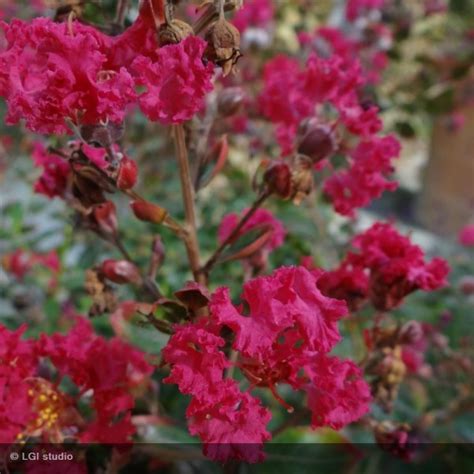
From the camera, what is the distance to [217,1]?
1.83 ft

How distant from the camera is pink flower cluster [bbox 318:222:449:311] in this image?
28.2 inches

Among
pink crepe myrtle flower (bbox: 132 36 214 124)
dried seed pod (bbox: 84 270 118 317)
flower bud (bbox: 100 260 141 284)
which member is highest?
pink crepe myrtle flower (bbox: 132 36 214 124)

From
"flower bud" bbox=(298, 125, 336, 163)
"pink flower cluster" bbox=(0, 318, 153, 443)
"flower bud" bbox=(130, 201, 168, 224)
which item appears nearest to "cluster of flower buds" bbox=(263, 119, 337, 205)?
"flower bud" bbox=(298, 125, 336, 163)

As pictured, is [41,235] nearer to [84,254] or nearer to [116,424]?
[84,254]

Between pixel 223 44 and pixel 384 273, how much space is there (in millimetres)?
307

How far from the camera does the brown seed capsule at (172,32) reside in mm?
533

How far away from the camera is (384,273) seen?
73 cm

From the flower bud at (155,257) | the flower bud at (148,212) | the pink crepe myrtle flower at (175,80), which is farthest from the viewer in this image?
the flower bud at (155,257)

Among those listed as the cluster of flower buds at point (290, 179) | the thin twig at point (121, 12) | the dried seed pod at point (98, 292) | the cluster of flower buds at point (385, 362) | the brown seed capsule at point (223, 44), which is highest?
the thin twig at point (121, 12)

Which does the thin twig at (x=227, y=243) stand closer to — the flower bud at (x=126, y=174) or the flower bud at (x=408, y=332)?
the flower bud at (x=126, y=174)

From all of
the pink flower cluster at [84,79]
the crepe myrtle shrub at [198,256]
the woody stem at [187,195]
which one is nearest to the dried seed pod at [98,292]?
the crepe myrtle shrub at [198,256]

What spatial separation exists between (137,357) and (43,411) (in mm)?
106

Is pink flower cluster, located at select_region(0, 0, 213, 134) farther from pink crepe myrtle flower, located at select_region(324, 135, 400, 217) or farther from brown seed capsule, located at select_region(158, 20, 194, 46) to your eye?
pink crepe myrtle flower, located at select_region(324, 135, 400, 217)

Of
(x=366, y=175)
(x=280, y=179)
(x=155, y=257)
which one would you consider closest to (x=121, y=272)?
(x=155, y=257)
